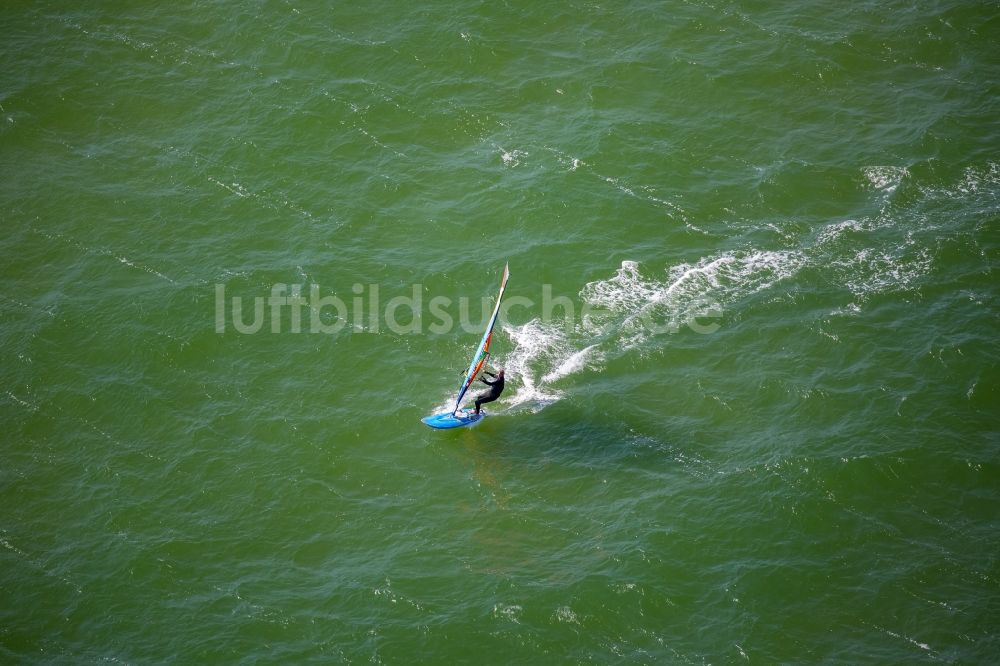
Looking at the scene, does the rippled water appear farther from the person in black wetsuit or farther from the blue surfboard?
the person in black wetsuit

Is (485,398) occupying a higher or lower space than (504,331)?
lower

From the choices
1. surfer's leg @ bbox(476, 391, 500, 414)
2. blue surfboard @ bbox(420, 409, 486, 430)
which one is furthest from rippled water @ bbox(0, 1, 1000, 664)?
surfer's leg @ bbox(476, 391, 500, 414)

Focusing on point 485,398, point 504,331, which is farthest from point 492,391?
point 504,331

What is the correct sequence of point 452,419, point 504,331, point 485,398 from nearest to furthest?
point 485,398, point 452,419, point 504,331

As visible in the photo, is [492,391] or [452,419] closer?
[492,391]

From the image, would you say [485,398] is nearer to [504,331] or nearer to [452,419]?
[452,419]

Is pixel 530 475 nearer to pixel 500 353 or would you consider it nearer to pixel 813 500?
pixel 500 353

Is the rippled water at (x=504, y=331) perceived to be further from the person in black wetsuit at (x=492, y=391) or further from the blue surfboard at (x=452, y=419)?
the person in black wetsuit at (x=492, y=391)

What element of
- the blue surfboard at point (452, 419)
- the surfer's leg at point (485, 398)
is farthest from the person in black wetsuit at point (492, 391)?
the blue surfboard at point (452, 419)
